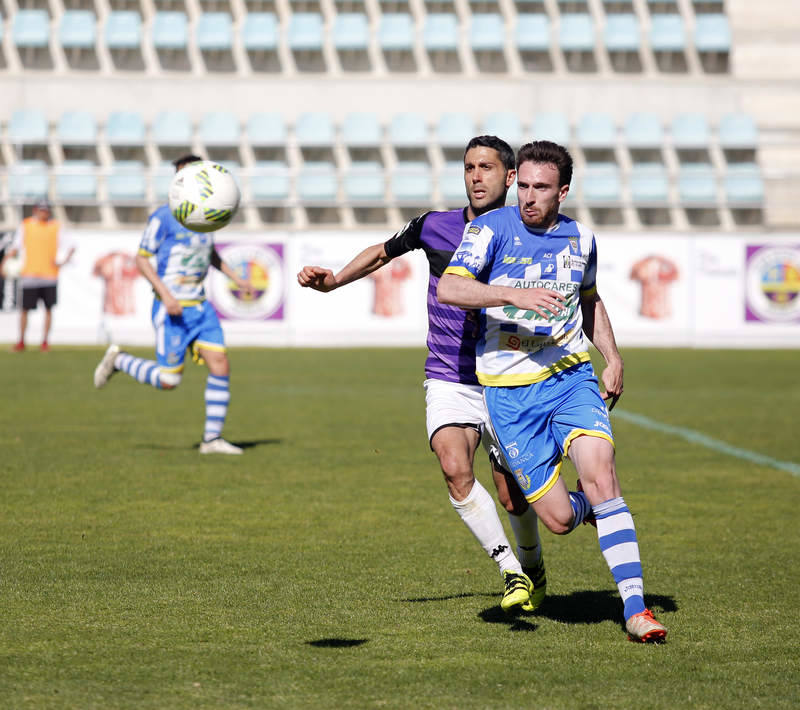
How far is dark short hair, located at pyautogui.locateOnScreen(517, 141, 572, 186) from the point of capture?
4844 mm

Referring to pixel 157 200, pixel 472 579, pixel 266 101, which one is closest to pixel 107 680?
pixel 472 579

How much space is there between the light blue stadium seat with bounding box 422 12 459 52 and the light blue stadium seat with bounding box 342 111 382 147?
215 centimetres

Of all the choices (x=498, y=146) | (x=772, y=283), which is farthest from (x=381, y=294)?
(x=498, y=146)

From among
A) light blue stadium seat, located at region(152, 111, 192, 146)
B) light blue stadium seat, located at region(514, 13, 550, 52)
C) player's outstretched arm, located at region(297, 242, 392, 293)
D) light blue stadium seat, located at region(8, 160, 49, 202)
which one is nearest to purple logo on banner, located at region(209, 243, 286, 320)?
light blue stadium seat, located at region(8, 160, 49, 202)

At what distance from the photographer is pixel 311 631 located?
476 centimetres

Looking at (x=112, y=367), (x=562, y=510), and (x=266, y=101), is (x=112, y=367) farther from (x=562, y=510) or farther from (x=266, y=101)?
(x=266, y=101)

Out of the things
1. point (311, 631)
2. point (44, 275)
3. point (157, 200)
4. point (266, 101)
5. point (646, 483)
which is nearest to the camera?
point (311, 631)

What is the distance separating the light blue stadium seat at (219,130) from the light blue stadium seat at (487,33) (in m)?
5.45

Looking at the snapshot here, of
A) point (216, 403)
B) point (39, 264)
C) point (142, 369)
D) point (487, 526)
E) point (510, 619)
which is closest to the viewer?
point (510, 619)

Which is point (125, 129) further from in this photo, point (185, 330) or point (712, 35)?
point (185, 330)

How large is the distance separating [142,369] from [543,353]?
6.11 metres

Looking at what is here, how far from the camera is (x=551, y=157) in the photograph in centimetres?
484

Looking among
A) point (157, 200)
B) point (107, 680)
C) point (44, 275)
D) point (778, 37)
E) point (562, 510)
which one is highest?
point (778, 37)

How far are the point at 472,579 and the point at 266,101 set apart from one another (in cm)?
2274
